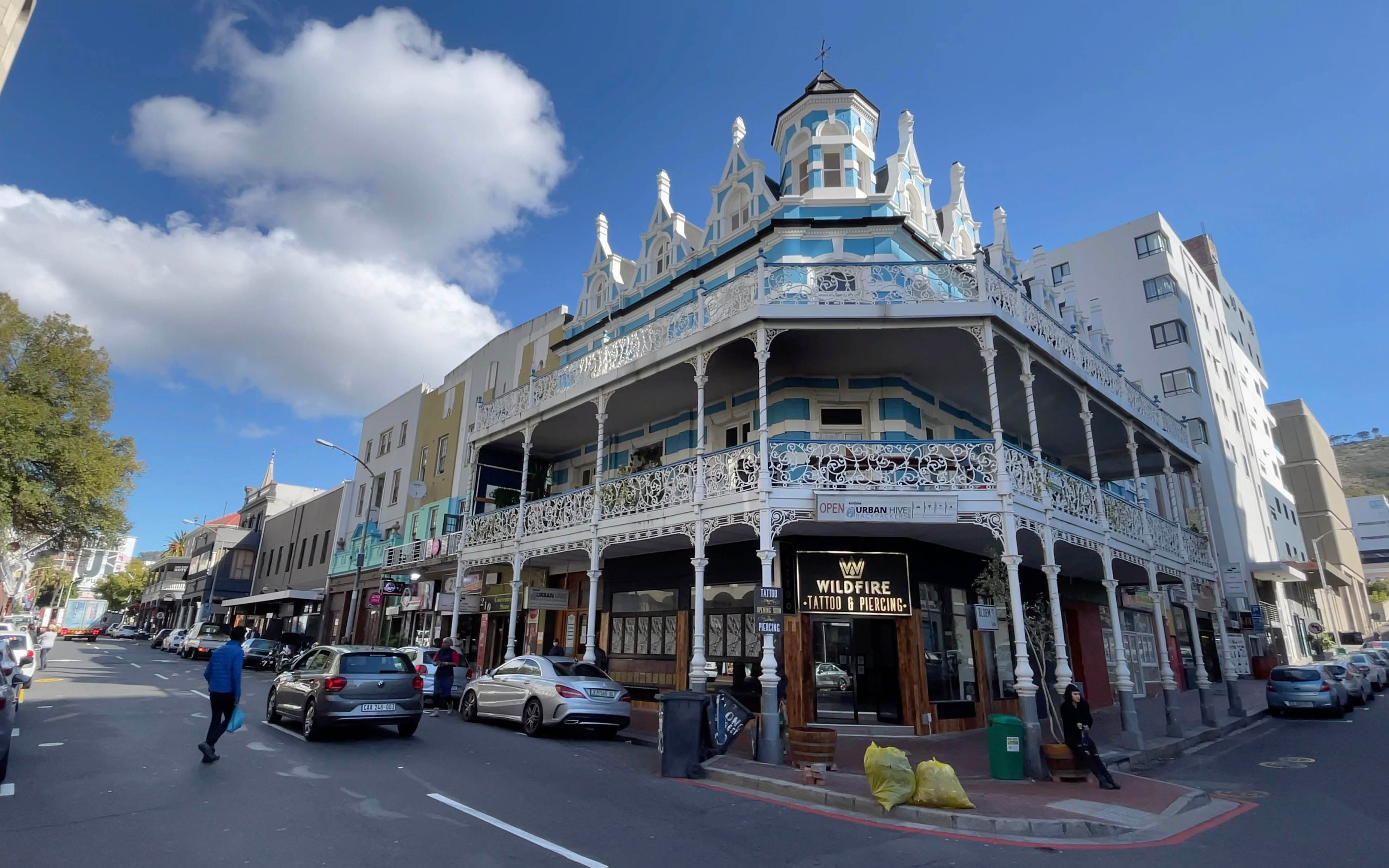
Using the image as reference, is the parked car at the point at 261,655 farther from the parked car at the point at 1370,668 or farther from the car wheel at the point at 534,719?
the parked car at the point at 1370,668

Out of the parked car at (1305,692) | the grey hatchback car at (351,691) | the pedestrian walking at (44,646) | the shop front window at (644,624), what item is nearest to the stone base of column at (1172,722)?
the parked car at (1305,692)

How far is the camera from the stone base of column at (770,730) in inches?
425

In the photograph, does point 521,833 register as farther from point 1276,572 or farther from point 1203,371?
point 1203,371

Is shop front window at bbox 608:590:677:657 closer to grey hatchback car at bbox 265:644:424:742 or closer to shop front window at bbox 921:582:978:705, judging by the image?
shop front window at bbox 921:582:978:705

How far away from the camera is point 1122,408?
1733 cm

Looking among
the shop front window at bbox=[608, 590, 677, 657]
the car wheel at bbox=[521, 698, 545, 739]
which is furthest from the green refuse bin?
the shop front window at bbox=[608, 590, 677, 657]

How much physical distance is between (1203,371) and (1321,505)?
30.6 meters

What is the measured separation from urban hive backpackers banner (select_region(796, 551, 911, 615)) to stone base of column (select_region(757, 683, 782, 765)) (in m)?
3.18

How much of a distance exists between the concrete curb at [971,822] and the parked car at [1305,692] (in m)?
17.1

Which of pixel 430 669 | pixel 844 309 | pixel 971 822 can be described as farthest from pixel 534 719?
pixel 844 309

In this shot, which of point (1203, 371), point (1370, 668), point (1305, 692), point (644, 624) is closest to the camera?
point (644, 624)

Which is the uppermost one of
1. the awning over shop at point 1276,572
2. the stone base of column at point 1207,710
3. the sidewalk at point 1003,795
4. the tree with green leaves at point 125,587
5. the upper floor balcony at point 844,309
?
the tree with green leaves at point 125,587

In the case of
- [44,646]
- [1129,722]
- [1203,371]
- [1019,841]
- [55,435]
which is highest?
[1203,371]

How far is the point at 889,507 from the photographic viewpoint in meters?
12.2
